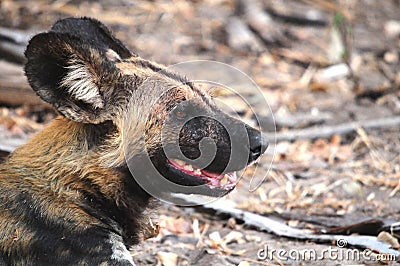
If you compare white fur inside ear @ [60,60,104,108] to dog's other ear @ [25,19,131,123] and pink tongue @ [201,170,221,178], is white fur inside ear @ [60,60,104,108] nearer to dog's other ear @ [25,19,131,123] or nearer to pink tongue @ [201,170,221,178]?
dog's other ear @ [25,19,131,123]

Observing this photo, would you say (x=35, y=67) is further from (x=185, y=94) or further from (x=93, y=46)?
(x=185, y=94)

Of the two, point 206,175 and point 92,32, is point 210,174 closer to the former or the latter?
point 206,175

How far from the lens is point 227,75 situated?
8773 mm

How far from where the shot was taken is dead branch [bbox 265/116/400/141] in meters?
7.39

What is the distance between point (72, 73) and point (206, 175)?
41.6 inches

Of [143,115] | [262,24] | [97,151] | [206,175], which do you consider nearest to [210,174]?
[206,175]

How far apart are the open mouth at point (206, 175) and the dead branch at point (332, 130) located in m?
3.15

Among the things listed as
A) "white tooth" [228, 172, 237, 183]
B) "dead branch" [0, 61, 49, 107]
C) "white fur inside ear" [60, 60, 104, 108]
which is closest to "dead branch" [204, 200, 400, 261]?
"white tooth" [228, 172, 237, 183]

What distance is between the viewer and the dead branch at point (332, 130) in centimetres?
739

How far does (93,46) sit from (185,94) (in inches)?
25.4

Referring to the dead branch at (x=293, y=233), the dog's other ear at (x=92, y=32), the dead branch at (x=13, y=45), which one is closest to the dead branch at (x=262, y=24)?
the dead branch at (x=13, y=45)

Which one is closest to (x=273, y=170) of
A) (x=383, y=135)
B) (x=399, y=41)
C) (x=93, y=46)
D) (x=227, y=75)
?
(x=383, y=135)

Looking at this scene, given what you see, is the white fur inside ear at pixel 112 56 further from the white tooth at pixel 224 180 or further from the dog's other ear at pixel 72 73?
the white tooth at pixel 224 180

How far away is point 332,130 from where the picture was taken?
24.4 ft
